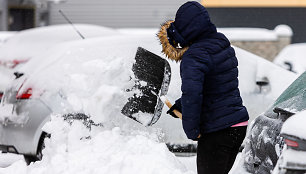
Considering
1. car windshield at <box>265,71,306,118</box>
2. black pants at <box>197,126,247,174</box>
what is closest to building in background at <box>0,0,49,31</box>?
car windshield at <box>265,71,306,118</box>

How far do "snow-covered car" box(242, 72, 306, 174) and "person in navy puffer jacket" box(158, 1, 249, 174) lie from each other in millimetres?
265

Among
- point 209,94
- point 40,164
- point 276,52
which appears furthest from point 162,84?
point 276,52

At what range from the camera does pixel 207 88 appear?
3367 millimetres

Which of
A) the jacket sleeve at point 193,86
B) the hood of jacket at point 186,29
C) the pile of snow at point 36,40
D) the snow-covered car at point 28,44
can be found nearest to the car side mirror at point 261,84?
the hood of jacket at point 186,29

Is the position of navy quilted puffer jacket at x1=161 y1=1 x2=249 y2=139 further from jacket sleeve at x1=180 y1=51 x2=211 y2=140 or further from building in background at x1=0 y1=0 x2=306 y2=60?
building in background at x1=0 y1=0 x2=306 y2=60

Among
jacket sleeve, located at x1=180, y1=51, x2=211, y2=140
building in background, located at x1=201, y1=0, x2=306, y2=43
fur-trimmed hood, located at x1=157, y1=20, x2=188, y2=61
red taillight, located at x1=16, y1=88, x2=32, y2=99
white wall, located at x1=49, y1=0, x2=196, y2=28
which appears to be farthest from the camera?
white wall, located at x1=49, y1=0, x2=196, y2=28

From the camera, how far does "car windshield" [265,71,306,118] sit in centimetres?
360

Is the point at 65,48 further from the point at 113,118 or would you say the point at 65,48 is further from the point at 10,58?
the point at 10,58

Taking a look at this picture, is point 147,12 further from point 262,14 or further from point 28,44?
point 28,44

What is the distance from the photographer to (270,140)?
3643 mm

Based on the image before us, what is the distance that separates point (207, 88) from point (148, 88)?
75 centimetres

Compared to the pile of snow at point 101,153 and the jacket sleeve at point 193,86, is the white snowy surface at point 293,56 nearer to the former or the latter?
the pile of snow at point 101,153

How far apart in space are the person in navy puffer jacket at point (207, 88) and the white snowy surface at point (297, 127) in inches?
20.4

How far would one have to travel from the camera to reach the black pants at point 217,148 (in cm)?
342
